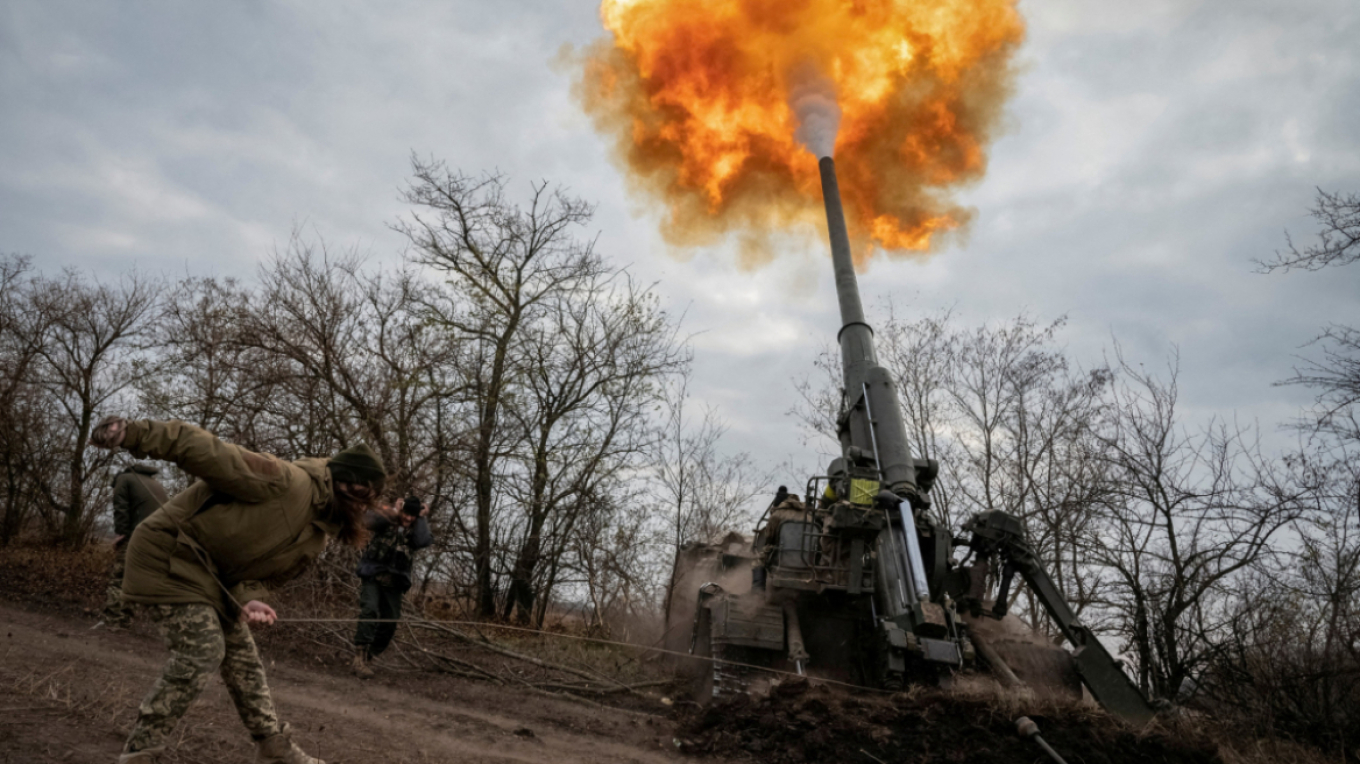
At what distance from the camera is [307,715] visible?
6285 millimetres

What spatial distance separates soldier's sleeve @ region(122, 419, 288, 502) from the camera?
3.38 m

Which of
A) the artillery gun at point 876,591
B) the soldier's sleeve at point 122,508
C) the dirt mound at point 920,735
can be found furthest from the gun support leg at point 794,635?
the soldier's sleeve at point 122,508

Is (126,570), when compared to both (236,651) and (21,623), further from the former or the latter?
(21,623)

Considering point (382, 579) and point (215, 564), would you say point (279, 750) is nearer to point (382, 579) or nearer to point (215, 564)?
point (215, 564)

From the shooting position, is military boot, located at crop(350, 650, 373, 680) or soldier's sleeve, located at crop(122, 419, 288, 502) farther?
military boot, located at crop(350, 650, 373, 680)

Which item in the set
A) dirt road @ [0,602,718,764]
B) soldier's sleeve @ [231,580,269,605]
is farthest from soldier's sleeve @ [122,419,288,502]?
dirt road @ [0,602,718,764]

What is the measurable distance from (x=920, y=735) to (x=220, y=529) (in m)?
5.50

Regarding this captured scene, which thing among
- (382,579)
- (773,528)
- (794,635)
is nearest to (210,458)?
(382,579)

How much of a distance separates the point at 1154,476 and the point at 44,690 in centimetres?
1317

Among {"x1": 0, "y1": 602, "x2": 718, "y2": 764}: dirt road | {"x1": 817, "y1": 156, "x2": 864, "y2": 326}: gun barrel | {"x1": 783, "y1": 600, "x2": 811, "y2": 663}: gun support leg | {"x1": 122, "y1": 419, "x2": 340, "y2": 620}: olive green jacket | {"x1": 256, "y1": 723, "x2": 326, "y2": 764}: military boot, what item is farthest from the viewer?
{"x1": 817, "y1": 156, "x2": 864, "y2": 326}: gun barrel

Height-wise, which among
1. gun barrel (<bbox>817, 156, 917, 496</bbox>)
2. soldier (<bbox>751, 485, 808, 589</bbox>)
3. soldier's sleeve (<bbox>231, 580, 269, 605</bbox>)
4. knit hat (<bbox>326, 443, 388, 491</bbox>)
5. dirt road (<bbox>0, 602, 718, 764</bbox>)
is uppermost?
gun barrel (<bbox>817, 156, 917, 496</bbox>)

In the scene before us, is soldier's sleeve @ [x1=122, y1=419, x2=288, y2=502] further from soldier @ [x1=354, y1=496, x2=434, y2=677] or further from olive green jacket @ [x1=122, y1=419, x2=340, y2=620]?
soldier @ [x1=354, y1=496, x2=434, y2=677]

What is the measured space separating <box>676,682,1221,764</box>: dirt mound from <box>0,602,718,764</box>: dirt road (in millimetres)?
661

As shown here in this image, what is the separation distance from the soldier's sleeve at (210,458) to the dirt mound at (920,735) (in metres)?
4.68
